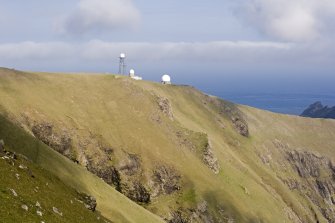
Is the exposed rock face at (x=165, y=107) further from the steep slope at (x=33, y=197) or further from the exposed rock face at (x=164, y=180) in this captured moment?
the steep slope at (x=33, y=197)

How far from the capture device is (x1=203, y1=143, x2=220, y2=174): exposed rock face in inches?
5566

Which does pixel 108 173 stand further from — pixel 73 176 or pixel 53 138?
pixel 73 176

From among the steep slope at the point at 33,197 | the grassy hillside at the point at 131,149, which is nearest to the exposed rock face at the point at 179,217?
the grassy hillside at the point at 131,149

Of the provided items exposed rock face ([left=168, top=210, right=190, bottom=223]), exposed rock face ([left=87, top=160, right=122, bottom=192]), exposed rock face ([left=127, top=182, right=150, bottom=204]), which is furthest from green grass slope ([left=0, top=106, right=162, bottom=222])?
exposed rock face ([left=168, top=210, right=190, bottom=223])

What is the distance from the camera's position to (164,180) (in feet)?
393

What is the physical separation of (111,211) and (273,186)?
4340 inches

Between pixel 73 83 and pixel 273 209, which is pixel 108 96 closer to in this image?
pixel 73 83

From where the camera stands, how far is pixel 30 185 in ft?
147

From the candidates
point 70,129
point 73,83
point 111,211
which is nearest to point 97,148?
point 70,129

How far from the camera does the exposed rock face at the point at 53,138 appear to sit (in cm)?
10538

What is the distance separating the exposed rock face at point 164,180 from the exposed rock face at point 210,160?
65.1 feet

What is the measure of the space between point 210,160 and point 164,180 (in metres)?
26.6

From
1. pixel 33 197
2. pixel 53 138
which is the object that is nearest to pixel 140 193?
pixel 53 138

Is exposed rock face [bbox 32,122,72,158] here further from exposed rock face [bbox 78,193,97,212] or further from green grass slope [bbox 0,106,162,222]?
exposed rock face [bbox 78,193,97,212]
